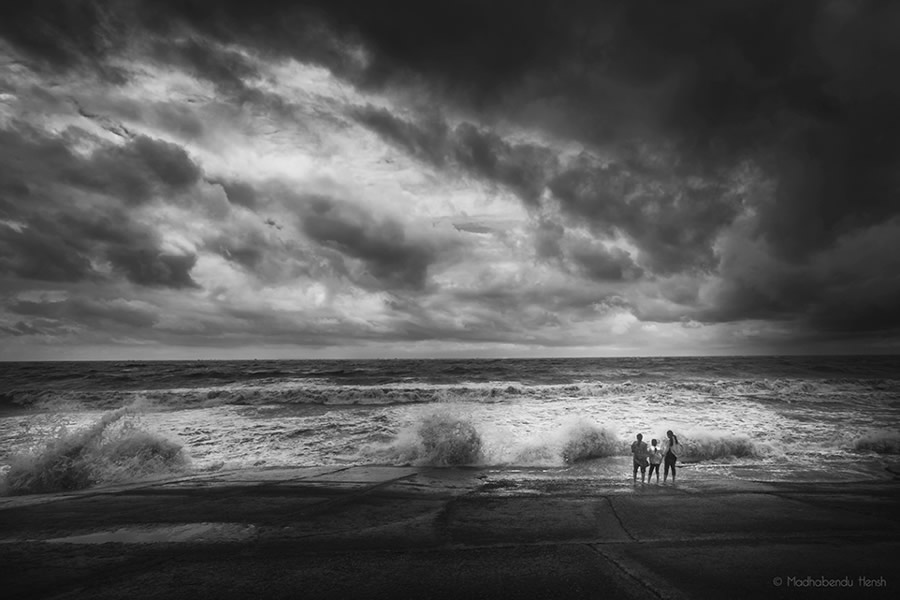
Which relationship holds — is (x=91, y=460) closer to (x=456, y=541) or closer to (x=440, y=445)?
(x=440, y=445)

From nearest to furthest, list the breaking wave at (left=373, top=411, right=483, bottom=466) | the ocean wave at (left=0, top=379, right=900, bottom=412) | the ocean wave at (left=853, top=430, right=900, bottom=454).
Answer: the breaking wave at (left=373, top=411, right=483, bottom=466) → the ocean wave at (left=853, top=430, right=900, bottom=454) → the ocean wave at (left=0, top=379, right=900, bottom=412)

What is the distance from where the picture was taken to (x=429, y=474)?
10688 mm

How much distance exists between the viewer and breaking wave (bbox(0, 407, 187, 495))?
1030 centimetres

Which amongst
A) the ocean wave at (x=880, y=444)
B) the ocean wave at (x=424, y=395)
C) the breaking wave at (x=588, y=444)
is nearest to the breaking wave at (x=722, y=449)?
the breaking wave at (x=588, y=444)

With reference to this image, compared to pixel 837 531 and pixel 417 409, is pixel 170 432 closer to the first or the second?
pixel 417 409

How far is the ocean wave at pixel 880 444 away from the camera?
13992 millimetres

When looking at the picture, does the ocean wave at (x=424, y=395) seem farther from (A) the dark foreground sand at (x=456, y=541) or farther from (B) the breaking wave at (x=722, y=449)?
(A) the dark foreground sand at (x=456, y=541)

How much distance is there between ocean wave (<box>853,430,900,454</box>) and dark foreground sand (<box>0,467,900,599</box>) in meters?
7.15

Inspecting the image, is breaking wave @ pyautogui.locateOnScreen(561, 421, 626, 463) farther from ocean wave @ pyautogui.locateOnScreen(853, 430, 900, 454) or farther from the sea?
ocean wave @ pyautogui.locateOnScreen(853, 430, 900, 454)

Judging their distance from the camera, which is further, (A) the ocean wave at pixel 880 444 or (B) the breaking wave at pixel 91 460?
(A) the ocean wave at pixel 880 444

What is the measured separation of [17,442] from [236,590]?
1922 cm

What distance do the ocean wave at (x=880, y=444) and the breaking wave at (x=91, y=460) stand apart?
72.2ft

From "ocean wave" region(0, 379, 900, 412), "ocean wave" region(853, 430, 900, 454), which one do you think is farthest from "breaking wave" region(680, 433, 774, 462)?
"ocean wave" region(0, 379, 900, 412)

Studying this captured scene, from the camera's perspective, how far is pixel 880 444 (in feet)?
46.4
